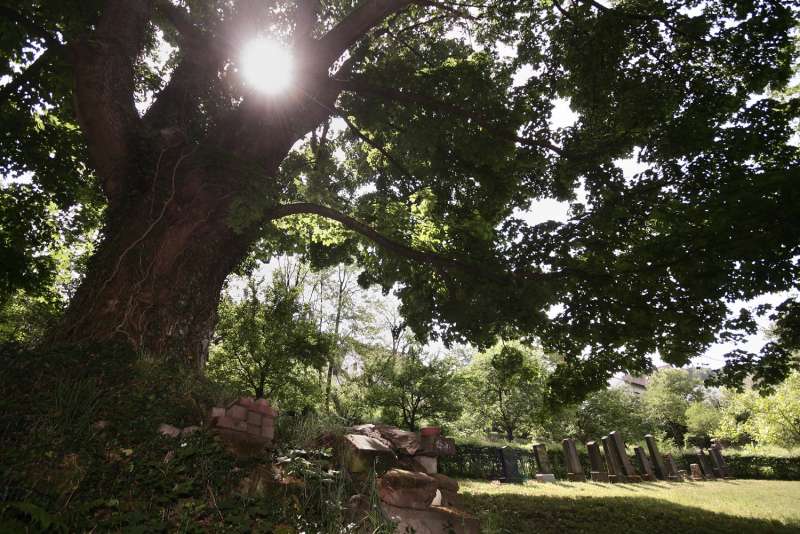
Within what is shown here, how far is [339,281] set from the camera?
2770 cm

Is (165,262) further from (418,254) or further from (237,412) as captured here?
(418,254)

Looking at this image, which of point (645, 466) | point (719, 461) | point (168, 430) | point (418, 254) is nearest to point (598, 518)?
point (418, 254)

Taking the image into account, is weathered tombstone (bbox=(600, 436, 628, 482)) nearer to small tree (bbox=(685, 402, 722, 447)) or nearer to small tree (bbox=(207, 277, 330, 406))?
small tree (bbox=(207, 277, 330, 406))

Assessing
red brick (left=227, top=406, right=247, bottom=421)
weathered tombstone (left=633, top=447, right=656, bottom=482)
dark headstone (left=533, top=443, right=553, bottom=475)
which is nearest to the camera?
red brick (left=227, top=406, right=247, bottom=421)

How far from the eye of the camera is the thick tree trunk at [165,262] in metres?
5.43

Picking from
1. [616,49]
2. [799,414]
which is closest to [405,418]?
[616,49]

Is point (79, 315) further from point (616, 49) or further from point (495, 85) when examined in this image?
point (616, 49)

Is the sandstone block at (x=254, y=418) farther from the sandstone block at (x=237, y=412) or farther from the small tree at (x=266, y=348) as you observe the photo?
the small tree at (x=266, y=348)

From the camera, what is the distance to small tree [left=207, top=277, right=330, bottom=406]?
49.7 ft

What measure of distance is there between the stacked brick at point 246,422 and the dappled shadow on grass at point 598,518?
2.86 meters

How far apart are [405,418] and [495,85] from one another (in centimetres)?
1478

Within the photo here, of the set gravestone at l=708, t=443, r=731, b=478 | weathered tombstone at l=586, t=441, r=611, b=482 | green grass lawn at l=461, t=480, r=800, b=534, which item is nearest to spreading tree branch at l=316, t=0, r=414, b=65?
green grass lawn at l=461, t=480, r=800, b=534

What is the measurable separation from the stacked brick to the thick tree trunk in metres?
1.92

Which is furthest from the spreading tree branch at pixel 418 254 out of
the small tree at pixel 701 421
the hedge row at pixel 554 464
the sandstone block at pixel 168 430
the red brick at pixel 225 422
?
the small tree at pixel 701 421
